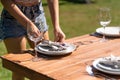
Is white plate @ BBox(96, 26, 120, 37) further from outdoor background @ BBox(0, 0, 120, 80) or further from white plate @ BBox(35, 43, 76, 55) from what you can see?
outdoor background @ BBox(0, 0, 120, 80)

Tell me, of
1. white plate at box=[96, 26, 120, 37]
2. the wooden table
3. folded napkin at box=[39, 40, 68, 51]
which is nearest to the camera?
the wooden table

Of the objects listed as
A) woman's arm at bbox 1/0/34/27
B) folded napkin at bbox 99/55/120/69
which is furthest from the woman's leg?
folded napkin at bbox 99/55/120/69

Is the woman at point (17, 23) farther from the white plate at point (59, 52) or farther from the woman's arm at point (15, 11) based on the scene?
the white plate at point (59, 52)

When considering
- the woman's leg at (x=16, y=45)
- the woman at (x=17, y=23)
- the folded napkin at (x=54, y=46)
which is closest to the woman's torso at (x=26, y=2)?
the woman at (x=17, y=23)

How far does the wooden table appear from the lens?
2561 millimetres

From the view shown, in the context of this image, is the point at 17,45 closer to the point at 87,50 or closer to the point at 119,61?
the point at 87,50

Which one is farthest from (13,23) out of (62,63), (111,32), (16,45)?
(111,32)

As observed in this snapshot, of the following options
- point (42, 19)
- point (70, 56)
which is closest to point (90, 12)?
point (42, 19)

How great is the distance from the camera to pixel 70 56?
294cm

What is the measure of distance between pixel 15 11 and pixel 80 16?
5955mm

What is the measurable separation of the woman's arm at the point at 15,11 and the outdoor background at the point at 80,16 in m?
2.83

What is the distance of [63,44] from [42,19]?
0.66 meters

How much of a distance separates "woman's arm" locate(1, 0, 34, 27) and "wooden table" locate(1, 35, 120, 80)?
35cm

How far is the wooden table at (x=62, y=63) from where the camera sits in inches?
101
